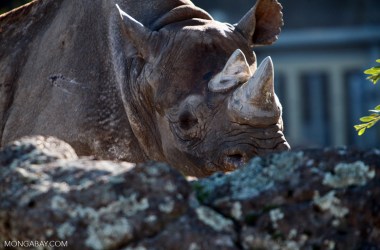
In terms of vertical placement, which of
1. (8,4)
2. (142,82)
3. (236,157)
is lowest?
(8,4)

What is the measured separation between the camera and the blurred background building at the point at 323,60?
3048 cm

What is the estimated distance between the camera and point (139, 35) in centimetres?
888

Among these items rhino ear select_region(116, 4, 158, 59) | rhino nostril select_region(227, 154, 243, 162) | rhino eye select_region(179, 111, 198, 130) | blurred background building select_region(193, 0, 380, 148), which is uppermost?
rhino ear select_region(116, 4, 158, 59)

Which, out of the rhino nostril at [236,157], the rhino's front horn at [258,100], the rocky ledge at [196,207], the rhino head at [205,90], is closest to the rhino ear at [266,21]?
the rhino head at [205,90]

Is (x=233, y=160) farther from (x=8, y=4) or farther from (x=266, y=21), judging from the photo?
(x=8, y=4)

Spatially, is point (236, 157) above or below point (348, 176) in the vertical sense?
below

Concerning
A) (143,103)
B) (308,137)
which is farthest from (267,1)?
(308,137)

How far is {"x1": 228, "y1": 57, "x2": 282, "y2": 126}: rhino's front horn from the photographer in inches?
307

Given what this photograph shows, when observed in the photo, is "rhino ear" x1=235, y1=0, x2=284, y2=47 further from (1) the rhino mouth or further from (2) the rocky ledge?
(2) the rocky ledge

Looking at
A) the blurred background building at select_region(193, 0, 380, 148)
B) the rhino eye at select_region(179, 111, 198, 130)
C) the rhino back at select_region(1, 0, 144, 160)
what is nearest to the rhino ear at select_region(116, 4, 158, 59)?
the rhino back at select_region(1, 0, 144, 160)

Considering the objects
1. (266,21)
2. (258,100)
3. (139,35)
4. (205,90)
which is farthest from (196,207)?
(266,21)

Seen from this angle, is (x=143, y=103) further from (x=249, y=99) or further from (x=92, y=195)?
(x=92, y=195)

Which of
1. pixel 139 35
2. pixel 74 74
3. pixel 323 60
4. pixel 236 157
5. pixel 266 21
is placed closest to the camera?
pixel 236 157

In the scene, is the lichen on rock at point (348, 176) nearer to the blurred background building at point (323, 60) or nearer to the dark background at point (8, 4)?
the dark background at point (8, 4)
